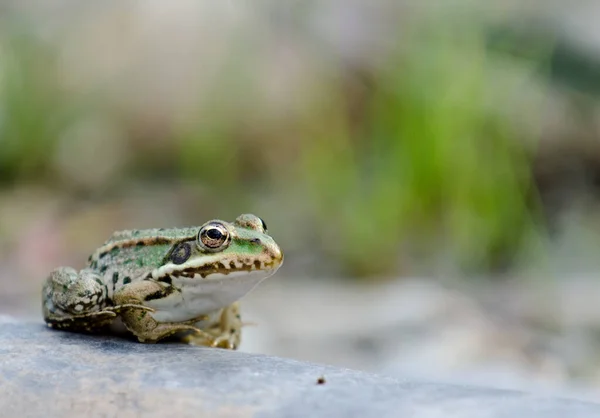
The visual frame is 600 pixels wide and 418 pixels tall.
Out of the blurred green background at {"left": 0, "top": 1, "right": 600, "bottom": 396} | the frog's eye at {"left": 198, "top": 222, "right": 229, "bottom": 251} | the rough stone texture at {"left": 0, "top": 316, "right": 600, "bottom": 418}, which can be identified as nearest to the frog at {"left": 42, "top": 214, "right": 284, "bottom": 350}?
the frog's eye at {"left": 198, "top": 222, "right": 229, "bottom": 251}

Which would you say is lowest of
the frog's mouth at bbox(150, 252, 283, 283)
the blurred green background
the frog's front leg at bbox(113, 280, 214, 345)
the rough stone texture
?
the rough stone texture

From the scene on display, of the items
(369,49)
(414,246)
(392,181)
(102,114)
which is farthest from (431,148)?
(102,114)

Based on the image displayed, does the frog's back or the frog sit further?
the frog's back

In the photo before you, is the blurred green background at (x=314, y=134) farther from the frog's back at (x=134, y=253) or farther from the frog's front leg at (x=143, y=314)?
the frog's front leg at (x=143, y=314)

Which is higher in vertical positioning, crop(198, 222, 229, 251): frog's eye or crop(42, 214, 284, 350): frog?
crop(198, 222, 229, 251): frog's eye

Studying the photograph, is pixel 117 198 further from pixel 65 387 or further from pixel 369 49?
pixel 65 387

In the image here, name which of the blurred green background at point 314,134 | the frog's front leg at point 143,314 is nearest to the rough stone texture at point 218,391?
the frog's front leg at point 143,314

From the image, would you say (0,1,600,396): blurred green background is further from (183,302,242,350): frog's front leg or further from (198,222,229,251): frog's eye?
(198,222,229,251): frog's eye
